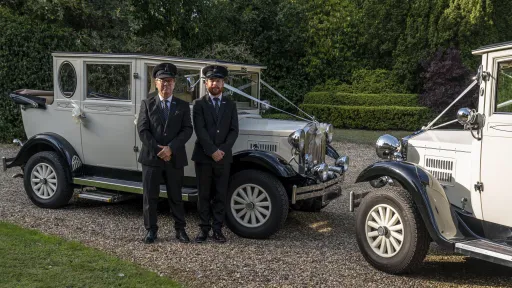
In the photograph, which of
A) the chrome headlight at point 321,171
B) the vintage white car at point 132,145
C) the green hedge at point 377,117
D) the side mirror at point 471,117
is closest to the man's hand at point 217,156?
the vintage white car at point 132,145

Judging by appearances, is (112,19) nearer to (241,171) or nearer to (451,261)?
(241,171)

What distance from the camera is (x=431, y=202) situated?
16.8ft

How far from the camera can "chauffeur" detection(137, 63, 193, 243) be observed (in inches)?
242

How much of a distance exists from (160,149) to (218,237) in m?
1.17

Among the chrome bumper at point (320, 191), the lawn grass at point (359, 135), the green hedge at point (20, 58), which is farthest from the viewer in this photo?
the lawn grass at point (359, 135)

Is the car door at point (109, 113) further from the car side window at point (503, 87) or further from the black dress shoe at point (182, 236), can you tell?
the car side window at point (503, 87)

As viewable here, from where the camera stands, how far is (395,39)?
2200cm

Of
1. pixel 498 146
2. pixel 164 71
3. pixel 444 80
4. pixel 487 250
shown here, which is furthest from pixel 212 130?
pixel 444 80

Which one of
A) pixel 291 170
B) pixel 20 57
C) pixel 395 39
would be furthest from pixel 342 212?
pixel 395 39

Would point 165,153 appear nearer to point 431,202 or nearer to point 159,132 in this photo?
point 159,132

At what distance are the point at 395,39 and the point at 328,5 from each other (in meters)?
3.26

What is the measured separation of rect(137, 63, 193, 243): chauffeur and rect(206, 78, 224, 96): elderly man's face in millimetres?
369

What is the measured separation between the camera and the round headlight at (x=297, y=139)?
21.4 ft

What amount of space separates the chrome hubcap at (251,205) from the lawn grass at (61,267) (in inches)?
62.9
